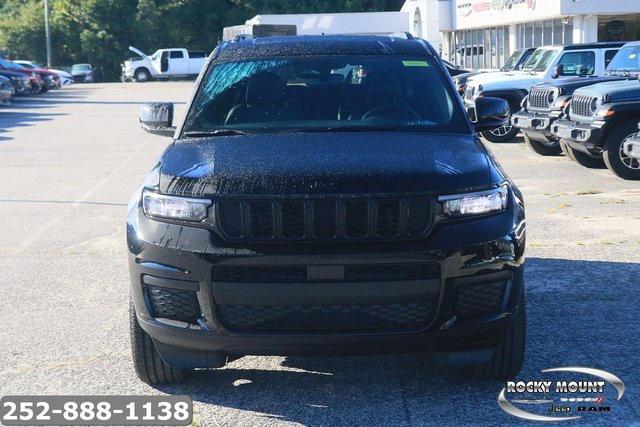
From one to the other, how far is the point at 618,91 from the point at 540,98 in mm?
2625

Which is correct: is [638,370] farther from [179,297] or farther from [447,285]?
[179,297]

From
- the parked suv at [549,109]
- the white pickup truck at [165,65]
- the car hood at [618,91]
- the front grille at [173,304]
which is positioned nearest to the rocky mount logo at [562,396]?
the front grille at [173,304]

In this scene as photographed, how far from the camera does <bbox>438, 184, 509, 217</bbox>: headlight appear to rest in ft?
13.8

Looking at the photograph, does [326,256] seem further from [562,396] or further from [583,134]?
[583,134]

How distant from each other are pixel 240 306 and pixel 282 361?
45.5 inches

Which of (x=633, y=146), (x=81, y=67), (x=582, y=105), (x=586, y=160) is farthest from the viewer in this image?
(x=81, y=67)

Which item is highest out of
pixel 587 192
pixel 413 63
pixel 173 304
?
pixel 413 63

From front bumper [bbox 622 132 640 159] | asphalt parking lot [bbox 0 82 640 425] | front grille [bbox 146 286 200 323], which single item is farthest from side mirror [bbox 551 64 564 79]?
front grille [bbox 146 286 200 323]

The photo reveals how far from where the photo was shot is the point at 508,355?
4.62 meters

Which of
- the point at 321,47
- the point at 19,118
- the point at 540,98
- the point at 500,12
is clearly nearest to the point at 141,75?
the point at 500,12

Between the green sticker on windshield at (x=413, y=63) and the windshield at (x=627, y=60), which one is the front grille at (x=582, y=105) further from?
the green sticker on windshield at (x=413, y=63)

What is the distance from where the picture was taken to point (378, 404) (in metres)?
4.54

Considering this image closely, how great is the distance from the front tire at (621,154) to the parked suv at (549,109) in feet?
4.46

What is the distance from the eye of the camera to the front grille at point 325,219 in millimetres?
4117
